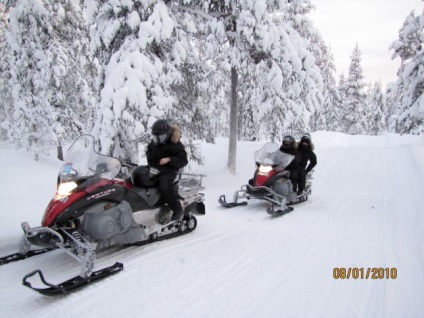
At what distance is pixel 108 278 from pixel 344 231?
4540 mm

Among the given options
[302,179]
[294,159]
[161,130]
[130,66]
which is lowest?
[302,179]

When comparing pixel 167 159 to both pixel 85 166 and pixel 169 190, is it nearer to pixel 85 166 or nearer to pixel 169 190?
pixel 169 190

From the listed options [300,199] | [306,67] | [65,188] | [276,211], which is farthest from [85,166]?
[306,67]

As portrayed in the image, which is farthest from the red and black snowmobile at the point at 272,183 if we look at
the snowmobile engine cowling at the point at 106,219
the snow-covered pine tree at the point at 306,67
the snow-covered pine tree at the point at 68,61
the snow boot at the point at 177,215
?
the snow-covered pine tree at the point at 68,61

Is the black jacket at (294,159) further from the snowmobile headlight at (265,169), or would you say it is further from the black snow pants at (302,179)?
the snowmobile headlight at (265,169)

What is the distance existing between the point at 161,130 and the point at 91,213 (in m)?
1.75

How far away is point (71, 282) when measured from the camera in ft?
12.8

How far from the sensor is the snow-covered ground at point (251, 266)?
365cm

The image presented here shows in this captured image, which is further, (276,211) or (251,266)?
(276,211)

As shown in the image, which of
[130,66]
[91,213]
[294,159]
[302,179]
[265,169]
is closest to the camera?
[91,213]

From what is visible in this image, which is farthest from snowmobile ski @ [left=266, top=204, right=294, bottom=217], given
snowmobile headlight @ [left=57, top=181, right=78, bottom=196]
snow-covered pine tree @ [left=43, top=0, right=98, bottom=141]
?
snow-covered pine tree @ [left=43, top=0, right=98, bottom=141]

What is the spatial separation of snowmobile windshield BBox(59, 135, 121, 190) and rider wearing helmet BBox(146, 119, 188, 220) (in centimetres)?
86

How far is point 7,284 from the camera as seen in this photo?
4.07 metres

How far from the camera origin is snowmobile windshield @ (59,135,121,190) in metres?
4.51
